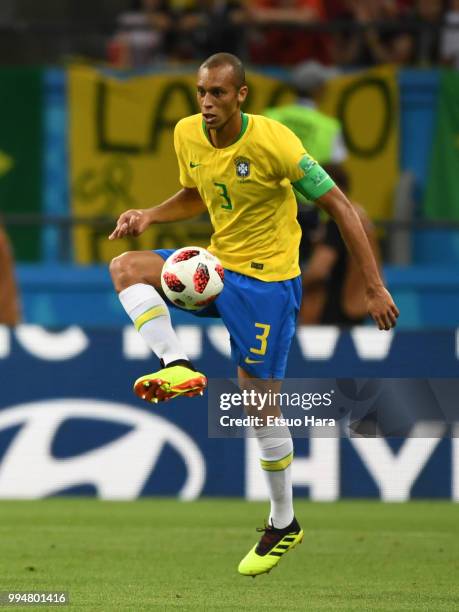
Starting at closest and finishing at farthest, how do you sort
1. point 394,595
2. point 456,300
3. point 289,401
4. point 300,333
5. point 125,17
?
point 394,595, point 289,401, point 300,333, point 456,300, point 125,17

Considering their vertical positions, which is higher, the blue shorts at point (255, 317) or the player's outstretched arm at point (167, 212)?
the player's outstretched arm at point (167, 212)

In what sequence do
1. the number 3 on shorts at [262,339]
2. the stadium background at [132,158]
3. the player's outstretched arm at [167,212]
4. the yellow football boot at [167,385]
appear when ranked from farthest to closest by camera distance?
the stadium background at [132,158]
the number 3 on shorts at [262,339]
the player's outstretched arm at [167,212]
the yellow football boot at [167,385]

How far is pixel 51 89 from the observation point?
44.4 feet

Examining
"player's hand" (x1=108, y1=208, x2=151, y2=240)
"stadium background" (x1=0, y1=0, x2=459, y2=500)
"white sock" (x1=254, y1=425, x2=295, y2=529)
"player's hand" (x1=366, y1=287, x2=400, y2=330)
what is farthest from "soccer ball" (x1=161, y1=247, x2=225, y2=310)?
"stadium background" (x1=0, y1=0, x2=459, y2=500)

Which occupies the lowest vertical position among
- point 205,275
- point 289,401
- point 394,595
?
point 394,595

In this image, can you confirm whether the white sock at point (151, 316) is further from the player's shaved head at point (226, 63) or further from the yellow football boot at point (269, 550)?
the yellow football boot at point (269, 550)

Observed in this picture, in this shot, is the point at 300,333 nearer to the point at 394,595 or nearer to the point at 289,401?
the point at 289,401

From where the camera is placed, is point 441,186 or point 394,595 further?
point 441,186

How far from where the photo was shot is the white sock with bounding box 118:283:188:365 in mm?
6727

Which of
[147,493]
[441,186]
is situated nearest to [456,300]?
[441,186]

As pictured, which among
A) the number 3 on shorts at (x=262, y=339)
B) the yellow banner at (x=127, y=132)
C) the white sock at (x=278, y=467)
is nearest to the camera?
the number 3 on shorts at (x=262, y=339)

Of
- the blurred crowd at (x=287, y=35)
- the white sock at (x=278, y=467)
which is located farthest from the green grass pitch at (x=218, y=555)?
the blurred crowd at (x=287, y=35)

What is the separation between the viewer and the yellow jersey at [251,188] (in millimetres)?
6906

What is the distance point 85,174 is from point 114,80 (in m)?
0.87
